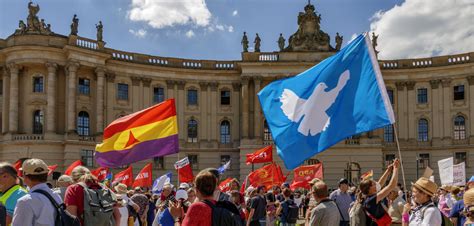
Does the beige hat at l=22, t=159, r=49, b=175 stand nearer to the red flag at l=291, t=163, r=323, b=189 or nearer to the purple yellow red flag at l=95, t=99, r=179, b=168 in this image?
the purple yellow red flag at l=95, t=99, r=179, b=168

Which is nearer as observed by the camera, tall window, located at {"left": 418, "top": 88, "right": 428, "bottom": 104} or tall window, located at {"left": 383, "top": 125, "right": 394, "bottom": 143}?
tall window, located at {"left": 418, "top": 88, "right": 428, "bottom": 104}

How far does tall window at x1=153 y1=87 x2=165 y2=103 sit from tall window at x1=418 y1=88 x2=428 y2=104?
2504 cm

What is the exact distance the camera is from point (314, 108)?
10.6 meters

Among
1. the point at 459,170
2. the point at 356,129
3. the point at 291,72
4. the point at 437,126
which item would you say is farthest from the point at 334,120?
the point at 437,126

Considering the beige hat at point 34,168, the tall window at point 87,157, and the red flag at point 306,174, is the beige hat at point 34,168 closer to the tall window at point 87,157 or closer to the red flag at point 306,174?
the red flag at point 306,174

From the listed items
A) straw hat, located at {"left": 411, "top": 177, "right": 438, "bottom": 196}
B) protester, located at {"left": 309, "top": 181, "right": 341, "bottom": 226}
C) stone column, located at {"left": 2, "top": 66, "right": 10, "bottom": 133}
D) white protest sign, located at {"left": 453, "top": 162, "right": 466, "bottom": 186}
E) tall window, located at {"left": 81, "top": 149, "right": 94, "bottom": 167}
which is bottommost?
tall window, located at {"left": 81, "top": 149, "right": 94, "bottom": 167}

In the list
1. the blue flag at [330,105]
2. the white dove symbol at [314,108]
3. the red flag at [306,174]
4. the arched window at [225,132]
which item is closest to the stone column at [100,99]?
the arched window at [225,132]

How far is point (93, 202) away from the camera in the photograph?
24.1 feet

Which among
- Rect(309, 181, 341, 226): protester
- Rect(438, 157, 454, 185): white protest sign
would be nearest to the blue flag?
Rect(309, 181, 341, 226): protester

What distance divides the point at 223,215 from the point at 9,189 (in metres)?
2.80

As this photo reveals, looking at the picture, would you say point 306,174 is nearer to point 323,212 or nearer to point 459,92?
point 323,212

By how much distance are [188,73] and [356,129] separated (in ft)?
150

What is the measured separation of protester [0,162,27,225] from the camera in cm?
661

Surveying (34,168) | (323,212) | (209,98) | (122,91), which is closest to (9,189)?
(34,168)
